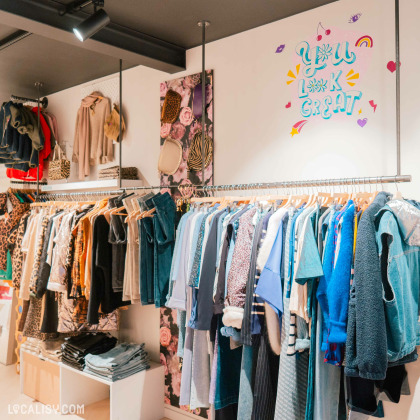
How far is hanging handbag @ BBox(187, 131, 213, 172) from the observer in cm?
315

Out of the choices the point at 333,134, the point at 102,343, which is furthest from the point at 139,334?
the point at 333,134

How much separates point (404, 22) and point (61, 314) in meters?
2.92

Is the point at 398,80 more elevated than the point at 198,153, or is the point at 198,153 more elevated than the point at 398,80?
the point at 398,80

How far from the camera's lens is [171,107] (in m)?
3.37

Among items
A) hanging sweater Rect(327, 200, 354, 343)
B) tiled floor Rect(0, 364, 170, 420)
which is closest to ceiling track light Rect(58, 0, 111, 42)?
hanging sweater Rect(327, 200, 354, 343)

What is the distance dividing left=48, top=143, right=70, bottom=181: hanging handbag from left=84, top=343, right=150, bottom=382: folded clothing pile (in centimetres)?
165

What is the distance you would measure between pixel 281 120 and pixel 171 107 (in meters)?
0.96

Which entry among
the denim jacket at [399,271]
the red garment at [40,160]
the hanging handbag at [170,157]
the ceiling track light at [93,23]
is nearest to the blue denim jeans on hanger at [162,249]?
the hanging handbag at [170,157]

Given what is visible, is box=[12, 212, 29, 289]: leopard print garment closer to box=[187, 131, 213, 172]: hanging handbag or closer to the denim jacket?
box=[187, 131, 213, 172]: hanging handbag

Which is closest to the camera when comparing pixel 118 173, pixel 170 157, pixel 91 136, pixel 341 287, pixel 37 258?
pixel 341 287

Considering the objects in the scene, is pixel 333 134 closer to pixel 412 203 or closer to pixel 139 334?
pixel 412 203

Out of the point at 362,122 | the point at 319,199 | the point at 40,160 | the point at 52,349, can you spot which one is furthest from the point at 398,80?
the point at 40,160

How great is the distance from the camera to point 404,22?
2.27 metres

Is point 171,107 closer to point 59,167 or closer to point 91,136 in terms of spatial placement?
point 91,136
